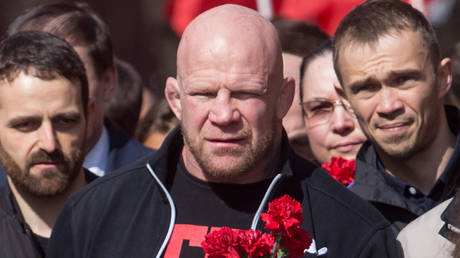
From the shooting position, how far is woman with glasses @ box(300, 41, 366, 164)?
617 centimetres

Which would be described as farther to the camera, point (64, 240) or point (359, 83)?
point (359, 83)

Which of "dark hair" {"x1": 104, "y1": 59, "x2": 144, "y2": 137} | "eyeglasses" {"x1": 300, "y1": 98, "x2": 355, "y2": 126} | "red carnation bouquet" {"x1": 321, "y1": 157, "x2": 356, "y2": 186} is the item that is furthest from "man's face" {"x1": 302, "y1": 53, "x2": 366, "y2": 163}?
"dark hair" {"x1": 104, "y1": 59, "x2": 144, "y2": 137}

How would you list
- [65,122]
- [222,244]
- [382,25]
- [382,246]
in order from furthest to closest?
1. [65,122]
2. [382,25]
3. [382,246]
4. [222,244]

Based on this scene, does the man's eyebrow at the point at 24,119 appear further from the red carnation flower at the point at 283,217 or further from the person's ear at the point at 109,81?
the red carnation flower at the point at 283,217

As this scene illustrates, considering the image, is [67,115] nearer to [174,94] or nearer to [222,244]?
[174,94]

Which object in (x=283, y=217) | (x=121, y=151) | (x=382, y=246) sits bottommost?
(x=121, y=151)

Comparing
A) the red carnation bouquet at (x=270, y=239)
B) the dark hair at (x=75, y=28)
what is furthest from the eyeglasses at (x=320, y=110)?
the red carnation bouquet at (x=270, y=239)

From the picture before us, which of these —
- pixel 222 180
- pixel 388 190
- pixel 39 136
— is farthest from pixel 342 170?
pixel 39 136

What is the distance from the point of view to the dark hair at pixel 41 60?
550 cm

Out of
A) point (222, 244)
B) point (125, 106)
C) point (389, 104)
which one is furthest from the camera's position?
point (125, 106)

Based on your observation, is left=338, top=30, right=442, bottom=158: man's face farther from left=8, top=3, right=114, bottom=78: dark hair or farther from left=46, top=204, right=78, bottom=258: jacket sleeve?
left=8, top=3, right=114, bottom=78: dark hair

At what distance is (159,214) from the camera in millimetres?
4641

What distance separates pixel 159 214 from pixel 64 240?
0.40 m

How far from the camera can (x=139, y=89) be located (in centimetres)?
805
